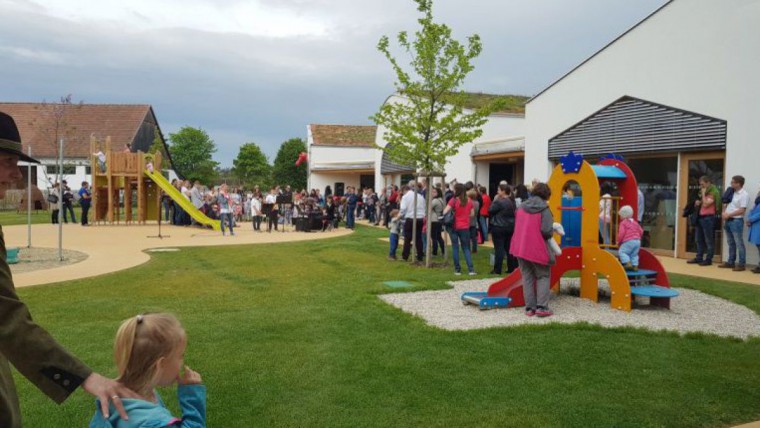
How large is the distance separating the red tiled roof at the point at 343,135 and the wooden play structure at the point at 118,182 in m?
17.8

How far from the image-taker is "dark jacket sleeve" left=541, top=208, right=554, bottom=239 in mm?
8172

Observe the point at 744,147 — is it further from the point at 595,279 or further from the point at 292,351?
the point at 292,351

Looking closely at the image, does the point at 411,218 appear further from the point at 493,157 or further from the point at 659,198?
the point at 493,157

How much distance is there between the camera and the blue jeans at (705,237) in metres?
13.8

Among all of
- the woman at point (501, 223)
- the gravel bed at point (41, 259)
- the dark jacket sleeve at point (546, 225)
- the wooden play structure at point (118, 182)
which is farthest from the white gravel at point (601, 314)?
the wooden play structure at point (118, 182)

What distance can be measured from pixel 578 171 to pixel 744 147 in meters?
6.64

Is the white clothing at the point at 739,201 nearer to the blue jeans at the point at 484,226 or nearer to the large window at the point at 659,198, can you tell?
the large window at the point at 659,198

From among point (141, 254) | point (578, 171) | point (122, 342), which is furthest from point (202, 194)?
point (122, 342)

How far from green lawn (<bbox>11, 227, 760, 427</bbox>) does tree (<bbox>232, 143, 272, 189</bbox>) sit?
60.9 m

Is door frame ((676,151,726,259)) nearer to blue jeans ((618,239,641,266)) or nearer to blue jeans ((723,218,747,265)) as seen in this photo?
blue jeans ((723,218,747,265))

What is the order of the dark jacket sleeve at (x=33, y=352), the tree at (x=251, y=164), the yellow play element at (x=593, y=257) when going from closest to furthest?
the dark jacket sleeve at (x=33, y=352) < the yellow play element at (x=593, y=257) < the tree at (x=251, y=164)

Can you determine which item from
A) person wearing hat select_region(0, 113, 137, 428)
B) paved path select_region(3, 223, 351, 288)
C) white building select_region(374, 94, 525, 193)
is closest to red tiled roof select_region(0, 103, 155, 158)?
paved path select_region(3, 223, 351, 288)

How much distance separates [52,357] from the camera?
209 cm

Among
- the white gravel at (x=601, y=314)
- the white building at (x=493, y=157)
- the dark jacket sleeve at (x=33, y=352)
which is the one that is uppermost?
the white building at (x=493, y=157)
